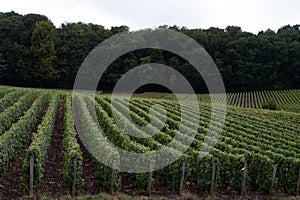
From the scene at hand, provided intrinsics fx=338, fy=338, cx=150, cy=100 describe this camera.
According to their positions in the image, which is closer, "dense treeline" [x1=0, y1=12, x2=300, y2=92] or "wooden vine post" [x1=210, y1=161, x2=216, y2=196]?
"wooden vine post" [x1=210, y1=161, x2=216, y2=196]

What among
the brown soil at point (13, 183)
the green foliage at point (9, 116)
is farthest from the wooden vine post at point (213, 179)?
the green foliage at point (9, 116)

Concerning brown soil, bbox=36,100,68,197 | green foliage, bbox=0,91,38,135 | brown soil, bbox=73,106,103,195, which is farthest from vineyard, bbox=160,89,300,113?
brown soil, bbox=73,106,103,195

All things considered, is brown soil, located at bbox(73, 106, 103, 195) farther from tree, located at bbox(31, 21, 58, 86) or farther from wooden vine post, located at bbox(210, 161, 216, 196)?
tree, located at bbox(31, 21, 58, 86)

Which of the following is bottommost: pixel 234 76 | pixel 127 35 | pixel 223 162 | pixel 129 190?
pixel 129 190

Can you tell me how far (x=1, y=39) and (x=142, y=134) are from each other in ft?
175

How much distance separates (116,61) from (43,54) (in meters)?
12.9

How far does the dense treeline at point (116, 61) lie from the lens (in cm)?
5931

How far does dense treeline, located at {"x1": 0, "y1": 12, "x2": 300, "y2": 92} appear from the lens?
195ft

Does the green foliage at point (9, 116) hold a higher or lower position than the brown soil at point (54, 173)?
higher

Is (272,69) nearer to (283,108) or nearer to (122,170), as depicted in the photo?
(283,108)

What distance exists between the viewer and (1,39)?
59.7 m

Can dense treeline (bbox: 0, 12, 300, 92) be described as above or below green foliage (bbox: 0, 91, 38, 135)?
above

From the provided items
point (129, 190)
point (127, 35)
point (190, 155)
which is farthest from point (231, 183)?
point (127, 35)

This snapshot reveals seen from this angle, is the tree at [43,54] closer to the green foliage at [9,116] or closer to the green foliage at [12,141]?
the green foliage at [9,116]
